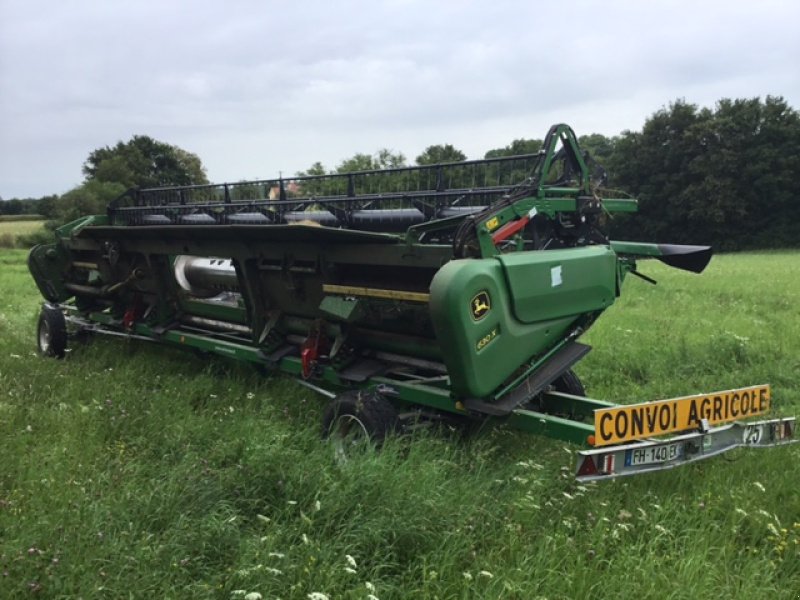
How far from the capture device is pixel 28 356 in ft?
25.3

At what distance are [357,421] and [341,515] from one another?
1.22m

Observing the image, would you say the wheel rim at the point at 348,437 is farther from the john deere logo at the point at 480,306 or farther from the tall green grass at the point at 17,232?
the tall green grass at the point at 17,232

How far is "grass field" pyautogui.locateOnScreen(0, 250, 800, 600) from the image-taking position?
107 inches

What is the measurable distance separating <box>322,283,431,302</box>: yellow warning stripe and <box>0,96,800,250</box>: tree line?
4173cm

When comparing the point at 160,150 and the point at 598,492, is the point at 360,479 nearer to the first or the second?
the point at 598,492

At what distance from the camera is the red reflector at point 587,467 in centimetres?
338

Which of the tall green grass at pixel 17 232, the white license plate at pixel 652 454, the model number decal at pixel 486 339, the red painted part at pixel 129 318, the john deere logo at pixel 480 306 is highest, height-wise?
the tall green grass at pixel 17 232

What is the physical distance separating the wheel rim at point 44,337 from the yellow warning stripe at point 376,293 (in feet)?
16.3

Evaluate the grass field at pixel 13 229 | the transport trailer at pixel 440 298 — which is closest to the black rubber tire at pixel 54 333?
the transport trailer at pixel 440 298

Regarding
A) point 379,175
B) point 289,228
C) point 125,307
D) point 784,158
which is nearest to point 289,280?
point 289,228

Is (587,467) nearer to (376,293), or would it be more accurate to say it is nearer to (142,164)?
(376,293)

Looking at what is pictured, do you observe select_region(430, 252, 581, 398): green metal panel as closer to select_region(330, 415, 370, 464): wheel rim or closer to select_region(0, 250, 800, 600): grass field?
select_region(0, 250, 800, 600): grass field

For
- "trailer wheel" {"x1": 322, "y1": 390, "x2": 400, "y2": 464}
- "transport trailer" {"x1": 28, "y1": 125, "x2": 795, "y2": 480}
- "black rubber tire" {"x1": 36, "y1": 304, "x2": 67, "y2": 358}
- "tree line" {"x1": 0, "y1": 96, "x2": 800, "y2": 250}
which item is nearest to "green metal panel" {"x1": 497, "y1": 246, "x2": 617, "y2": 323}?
"transport trailer" {"x1": 28, "y1": 125, "x2": 795, "y2": 480}

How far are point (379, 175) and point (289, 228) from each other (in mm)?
2080
